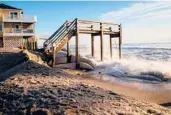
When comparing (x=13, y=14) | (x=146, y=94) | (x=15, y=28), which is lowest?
(x=146, y=94)

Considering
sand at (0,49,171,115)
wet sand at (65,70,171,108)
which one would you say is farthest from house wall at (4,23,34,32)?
sand at (0,49,171,115)

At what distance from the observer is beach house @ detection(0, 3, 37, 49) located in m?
38.1

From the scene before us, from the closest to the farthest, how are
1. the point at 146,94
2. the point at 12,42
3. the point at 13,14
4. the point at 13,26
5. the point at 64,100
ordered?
the point at 64,100 → the point at 146,94 → the point at 12,42 → the point at 13,26 → the point at 13,14

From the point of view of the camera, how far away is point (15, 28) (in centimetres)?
3853

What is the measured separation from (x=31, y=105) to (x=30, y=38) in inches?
1282

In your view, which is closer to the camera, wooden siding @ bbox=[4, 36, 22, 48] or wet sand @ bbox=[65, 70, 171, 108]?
wet sand @ bbox=[65, 70, 171, 108]

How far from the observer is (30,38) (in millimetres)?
39781

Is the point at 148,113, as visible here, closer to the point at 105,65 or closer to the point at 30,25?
the point at 105,65

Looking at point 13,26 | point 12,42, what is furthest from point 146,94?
point 13,26

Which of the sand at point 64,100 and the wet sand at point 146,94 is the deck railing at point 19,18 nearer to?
the wet sand at point 146,94

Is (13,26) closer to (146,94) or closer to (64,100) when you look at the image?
(146,94)

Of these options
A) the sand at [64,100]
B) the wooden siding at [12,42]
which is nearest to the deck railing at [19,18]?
the wooden siding at [12,42]

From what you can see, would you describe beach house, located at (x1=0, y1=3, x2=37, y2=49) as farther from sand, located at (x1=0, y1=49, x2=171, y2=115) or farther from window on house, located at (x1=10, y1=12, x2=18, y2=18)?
sand, located at (x1=0, y1=49, x2=171, y2=115)

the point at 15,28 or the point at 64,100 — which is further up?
the point at 15,28
